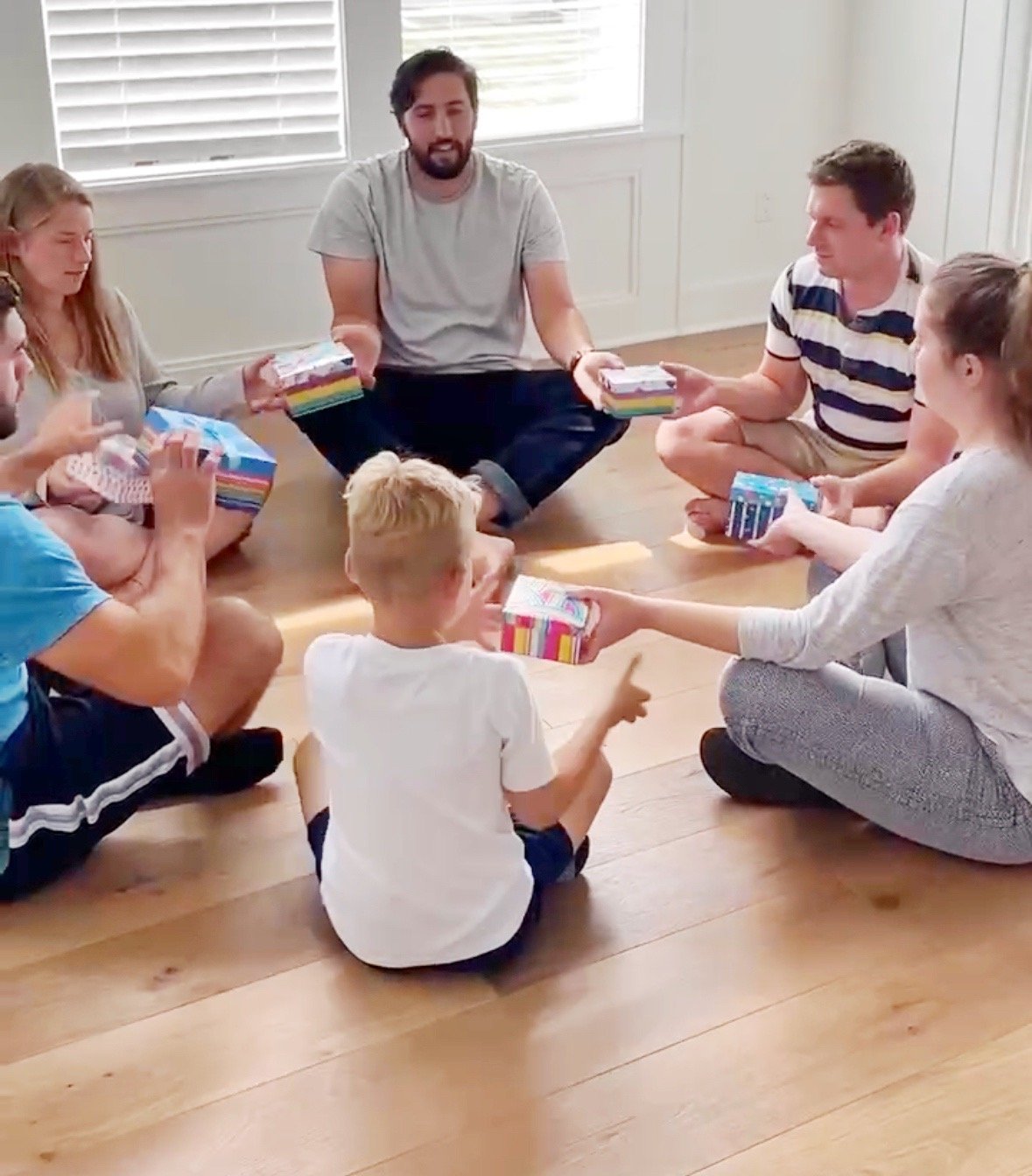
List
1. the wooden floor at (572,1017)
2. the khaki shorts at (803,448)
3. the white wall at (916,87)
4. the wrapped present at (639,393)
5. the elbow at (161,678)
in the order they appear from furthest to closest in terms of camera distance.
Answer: the white wall at (916,87) < the khaki shorts at (803,448) < the wrapped present at (639,393) < the elbow at (161,678) < the wooden floor at (572,1017)

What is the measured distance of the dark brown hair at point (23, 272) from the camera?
2.60 metres

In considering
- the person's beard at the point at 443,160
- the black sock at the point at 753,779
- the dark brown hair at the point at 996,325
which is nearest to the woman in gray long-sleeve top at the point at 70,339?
the person's beard at the point at 443,160

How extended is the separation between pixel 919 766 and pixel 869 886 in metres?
0.20

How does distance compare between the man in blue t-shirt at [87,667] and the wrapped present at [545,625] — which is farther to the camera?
the wrapped present at [545,625]

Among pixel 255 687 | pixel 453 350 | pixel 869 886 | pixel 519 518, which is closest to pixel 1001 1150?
pixel 869 886

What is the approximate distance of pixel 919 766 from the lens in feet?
6.66

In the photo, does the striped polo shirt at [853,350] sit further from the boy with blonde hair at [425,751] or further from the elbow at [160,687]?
the elbow at [160,687]

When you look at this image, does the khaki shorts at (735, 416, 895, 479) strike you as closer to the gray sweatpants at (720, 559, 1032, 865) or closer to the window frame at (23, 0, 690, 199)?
the gray sweatpants at (720, 559, 1032, 865)

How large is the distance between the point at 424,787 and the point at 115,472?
3.53ft

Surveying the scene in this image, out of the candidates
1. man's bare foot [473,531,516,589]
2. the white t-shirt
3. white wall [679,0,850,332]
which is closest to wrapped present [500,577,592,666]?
the white t-shirt

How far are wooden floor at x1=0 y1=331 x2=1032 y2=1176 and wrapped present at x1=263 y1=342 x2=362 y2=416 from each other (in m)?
0.88

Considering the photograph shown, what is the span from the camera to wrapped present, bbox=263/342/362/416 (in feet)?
9.60

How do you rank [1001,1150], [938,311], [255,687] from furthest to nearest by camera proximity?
[255,687] → [938,311] → [1001,1150]

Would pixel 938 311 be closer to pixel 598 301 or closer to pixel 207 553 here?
pixel 207 553
